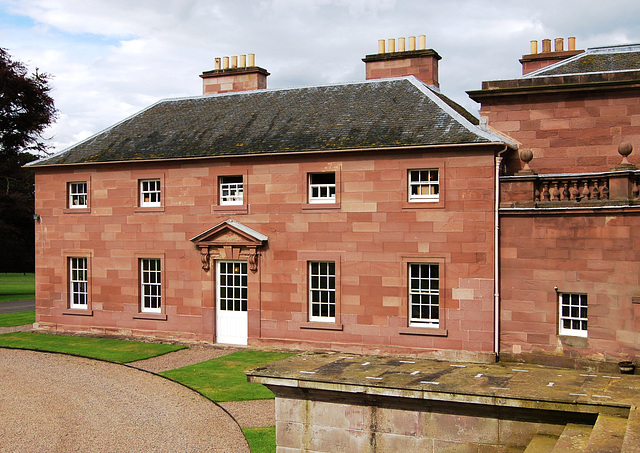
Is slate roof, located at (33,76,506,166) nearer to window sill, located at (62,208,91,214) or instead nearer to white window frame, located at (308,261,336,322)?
window sill, located at (62,208,91,214)

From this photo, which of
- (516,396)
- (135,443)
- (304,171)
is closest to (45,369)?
(135,443)

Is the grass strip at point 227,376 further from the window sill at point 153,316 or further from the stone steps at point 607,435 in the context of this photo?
the stone steps at point 607,435

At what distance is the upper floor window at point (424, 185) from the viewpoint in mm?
18953

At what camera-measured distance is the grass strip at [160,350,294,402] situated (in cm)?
1509

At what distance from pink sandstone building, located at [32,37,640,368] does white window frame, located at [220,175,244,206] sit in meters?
0.05

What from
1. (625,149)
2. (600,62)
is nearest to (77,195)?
(600,62)

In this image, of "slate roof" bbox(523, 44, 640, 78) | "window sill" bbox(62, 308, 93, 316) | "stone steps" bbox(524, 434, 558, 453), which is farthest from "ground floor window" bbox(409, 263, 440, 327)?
"stone steps" bbox(524, 434, 558, 453)

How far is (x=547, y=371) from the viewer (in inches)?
246

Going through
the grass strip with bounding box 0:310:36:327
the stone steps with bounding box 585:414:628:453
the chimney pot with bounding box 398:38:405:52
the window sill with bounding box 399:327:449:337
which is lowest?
the grass strip with bounding box 0:310:36:327

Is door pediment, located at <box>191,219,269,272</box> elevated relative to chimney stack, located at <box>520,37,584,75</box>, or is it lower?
lower

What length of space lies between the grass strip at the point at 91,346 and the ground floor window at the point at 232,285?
6.41ft

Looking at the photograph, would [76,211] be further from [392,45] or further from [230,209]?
[392,45]

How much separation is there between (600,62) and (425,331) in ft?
29.8

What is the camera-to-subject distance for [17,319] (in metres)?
28.0
